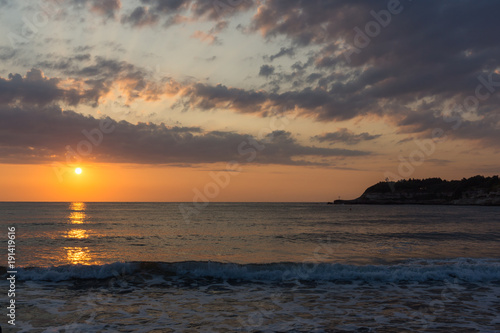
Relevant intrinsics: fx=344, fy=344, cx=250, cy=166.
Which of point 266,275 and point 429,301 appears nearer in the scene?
point 429,301

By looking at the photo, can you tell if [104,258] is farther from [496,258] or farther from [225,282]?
[496,258]

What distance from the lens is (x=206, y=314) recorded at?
13.8m

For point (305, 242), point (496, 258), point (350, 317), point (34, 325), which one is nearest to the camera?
point (34, 325)

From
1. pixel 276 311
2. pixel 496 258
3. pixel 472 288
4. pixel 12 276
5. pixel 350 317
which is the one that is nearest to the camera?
pixel 350 317

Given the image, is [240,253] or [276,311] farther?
[240,253]

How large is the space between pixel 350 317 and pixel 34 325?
38.1 ft

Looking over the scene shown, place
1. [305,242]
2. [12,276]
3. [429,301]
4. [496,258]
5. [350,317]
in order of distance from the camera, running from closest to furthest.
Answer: [350,317] → [429,301] → [12,276] → [496,258] → [305,242]

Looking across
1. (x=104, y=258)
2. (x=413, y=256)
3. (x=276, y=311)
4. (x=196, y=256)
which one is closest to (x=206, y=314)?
(x=276, y=311)

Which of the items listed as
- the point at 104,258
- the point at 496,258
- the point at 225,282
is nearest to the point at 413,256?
the point at 496,258

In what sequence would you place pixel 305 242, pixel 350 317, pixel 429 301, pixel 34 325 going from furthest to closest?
pixel 305 242 → pixel 429 301 → pixel 350 317 → pixel 34 325

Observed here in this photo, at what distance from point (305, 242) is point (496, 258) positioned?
1794 centimetres

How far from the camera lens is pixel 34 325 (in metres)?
12.3

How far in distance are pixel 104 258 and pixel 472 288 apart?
85.7 ft

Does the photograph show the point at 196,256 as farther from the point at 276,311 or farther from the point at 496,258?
the point at 496,258
